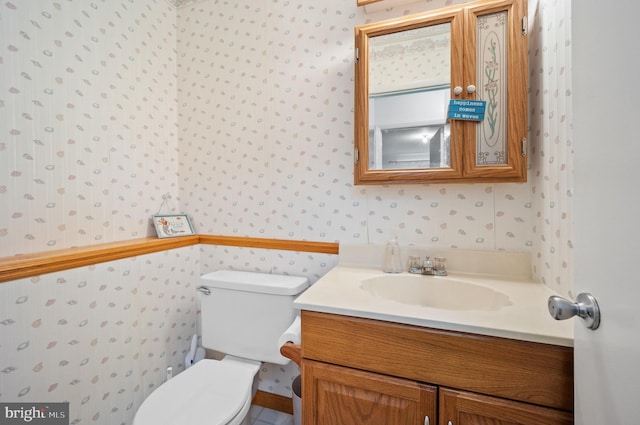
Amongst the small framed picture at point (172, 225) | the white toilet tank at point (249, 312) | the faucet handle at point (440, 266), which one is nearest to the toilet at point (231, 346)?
the white toilet tank at point (249, 312)

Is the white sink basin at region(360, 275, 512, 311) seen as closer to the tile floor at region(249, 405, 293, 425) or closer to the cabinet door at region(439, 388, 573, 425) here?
the cabinet door at region(439, 388, 573, 425)

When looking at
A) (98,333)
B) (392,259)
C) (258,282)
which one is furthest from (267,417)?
(392,259)

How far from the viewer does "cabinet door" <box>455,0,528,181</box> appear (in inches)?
→ 38.7

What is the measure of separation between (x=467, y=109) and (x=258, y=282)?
119 cm

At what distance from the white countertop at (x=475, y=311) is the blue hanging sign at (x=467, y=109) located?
64cm

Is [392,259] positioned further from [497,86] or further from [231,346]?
[231,346]

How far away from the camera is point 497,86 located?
3.35ft

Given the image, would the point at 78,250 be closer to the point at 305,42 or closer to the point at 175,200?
the point at 175,200

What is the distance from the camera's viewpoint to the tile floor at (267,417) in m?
1.43

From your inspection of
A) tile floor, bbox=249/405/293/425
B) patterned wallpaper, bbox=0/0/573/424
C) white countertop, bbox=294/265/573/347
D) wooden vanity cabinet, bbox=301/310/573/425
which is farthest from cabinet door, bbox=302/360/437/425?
tile floor, bbox=249/405/293/425

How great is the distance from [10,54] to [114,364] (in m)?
1.32

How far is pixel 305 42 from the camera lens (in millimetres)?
1397

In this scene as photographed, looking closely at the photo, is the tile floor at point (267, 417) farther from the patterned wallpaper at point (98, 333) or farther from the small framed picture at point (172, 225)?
the small framed picture at point (172, 225)

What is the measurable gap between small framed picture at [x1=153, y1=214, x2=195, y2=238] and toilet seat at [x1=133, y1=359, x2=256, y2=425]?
0.73 metres
